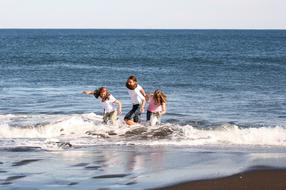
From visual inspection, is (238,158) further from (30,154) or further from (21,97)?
(21,97)

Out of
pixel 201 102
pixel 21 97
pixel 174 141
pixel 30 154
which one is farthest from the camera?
pixel 21 97

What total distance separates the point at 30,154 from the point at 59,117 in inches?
297

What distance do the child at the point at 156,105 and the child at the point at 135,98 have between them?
0.86ft

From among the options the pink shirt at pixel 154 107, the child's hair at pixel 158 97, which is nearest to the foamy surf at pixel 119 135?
the pink shirt at pixel 154 107

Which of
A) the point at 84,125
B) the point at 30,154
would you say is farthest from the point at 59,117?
the point at 30,154

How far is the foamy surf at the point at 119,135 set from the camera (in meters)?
13.6

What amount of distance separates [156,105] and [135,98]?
573 mm

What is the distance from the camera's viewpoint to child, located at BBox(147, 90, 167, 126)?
603 inches

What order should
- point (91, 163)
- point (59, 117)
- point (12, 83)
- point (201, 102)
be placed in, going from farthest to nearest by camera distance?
point (12, 83) < point (201, 102) < point (59, 117) < point (91, 163)

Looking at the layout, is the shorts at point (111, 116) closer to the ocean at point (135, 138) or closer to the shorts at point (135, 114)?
the ocean at point (135, 138)

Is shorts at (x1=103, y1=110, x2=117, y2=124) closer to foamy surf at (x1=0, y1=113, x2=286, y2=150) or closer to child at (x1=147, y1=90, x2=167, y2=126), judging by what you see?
foamy surf at (x1=0, y1=113, x2=286, y2=150)

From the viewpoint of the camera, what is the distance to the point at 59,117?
19.1m

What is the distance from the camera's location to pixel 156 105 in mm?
15406

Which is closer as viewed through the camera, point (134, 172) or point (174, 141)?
point (134, 172)
